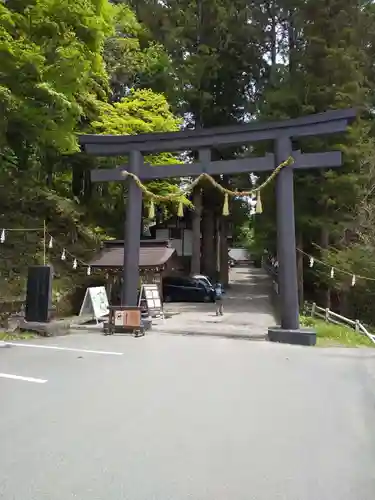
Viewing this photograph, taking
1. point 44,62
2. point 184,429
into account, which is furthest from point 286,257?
point 44,62

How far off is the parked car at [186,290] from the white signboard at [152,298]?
386 inches

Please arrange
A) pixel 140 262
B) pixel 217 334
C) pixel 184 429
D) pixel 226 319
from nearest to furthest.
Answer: pixel 184 429, pixel 217 334, pixel 226 319, pixel 140 262

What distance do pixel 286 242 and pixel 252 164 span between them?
233cm

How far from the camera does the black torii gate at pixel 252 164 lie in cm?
1172

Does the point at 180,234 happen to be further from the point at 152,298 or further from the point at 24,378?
the point at 24,378

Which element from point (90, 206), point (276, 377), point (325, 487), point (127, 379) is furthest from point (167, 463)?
point (90, 206)

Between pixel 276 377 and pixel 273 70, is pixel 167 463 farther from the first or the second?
pixel 273 70

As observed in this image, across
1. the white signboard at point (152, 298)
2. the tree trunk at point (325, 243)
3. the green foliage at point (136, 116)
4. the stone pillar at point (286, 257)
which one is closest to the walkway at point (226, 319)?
the white signboard at point (152, 298)

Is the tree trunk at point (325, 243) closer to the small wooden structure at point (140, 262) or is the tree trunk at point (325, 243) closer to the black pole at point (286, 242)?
the small wooden structure at point (140, 262)

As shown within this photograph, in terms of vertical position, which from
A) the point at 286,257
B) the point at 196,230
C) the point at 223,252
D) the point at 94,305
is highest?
the point at 196,230

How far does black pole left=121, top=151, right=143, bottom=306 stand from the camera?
13.5 metres

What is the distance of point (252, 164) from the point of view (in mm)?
12672

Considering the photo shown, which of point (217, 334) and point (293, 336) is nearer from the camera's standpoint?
point (293, 336)

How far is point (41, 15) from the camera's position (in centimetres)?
1479
